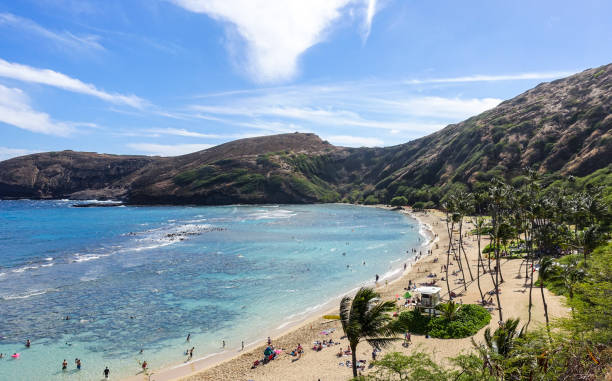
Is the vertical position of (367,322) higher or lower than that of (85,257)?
higher

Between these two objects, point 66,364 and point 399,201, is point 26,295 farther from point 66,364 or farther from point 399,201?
point 399,201

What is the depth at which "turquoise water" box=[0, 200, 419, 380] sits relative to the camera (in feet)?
112

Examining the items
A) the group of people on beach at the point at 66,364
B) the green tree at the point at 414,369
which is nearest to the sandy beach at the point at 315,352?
the green tree at the point at 414,369

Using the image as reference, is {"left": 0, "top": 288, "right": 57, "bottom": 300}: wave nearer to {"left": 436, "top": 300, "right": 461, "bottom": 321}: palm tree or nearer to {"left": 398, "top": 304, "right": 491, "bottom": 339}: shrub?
{"left": 398, "top": 304, "right": 491, "bottom": 339}: shrub

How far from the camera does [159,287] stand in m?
53.2

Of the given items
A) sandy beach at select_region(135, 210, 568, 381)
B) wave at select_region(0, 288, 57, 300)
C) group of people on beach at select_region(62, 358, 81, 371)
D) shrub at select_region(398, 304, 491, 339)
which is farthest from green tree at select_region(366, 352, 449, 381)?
wave at select_region(0, 288, 57, 300)

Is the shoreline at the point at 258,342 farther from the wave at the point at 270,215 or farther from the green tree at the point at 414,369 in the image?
the wave at the point at 270,215

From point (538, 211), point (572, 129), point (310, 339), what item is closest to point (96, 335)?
point (310, 339)

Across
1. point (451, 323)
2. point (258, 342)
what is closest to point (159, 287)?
point (258, 342)

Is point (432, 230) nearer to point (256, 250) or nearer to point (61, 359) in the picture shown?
point (256, 250)

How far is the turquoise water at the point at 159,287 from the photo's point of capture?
A: 112 feet

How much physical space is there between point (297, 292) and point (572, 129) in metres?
142

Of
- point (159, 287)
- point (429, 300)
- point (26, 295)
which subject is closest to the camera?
point (429, 300)

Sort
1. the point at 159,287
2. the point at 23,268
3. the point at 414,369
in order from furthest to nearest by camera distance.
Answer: the point at 23,268 < the point at 159,287 < the point at 414,369
